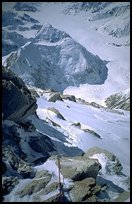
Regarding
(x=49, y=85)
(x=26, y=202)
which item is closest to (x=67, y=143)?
(x=26, y=202)

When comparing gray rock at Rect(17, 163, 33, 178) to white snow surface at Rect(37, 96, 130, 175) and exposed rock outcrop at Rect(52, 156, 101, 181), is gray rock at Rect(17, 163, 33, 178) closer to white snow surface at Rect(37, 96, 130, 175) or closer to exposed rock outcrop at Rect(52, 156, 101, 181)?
exposed rock outcrop at Rect(52, 156, 101, 181)

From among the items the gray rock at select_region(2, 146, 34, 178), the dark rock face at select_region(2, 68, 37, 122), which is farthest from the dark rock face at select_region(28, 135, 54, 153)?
the gray rock at select_region(2, 146, 34, 178)

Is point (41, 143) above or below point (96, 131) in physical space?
above

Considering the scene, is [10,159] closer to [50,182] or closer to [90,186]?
[50,182]

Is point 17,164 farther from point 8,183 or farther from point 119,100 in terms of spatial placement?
point 119,100

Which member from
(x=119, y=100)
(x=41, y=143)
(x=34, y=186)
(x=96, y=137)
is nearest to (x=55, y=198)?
(x=34, y=186)
